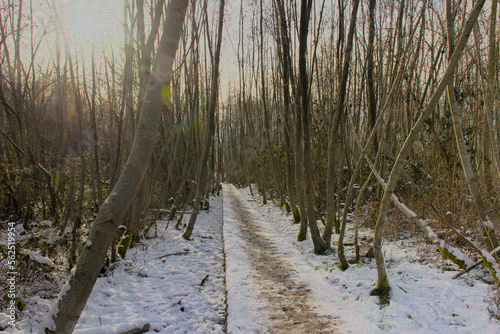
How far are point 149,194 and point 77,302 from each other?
4155mm

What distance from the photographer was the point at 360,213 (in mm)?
6422

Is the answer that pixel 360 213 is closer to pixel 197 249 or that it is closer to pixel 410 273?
pixel 410 273

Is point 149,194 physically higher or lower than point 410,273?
higher

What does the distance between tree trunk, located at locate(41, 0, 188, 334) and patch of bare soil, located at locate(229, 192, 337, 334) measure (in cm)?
175

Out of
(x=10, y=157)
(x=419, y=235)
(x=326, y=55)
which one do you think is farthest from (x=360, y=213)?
(x=10, y=157)

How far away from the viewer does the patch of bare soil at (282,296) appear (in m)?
2.81

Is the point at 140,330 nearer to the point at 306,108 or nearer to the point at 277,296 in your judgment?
the point at 277,296

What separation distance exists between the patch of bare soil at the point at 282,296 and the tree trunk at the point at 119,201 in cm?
175

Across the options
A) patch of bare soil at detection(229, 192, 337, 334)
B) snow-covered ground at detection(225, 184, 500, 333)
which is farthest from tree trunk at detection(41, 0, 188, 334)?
snow-covered ground at detection(225, 184, 500, 333)

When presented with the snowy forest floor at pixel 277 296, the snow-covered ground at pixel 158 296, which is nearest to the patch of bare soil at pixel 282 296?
the snowy forest floor at pixel 277 296

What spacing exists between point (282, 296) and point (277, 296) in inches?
2.3

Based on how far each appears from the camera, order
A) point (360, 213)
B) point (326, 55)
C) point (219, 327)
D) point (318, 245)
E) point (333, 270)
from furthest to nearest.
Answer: point (326, 55), point (360, 213), point (318, 245), point (333, 270), point (219, 327)

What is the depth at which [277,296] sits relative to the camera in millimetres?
3471

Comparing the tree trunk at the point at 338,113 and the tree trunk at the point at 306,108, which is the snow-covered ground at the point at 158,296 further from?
the tree trunk at the point at 338,113
